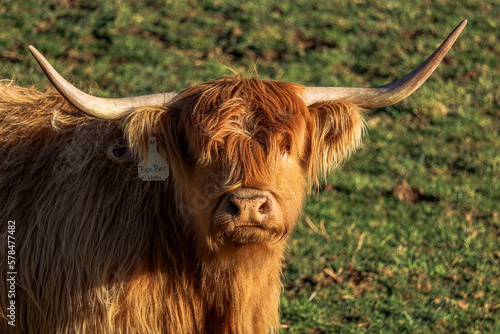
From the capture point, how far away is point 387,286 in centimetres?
502

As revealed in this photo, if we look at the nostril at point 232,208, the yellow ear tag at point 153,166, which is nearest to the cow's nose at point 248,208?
the nostril at point 232,208

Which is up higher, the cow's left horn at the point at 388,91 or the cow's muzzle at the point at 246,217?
the cow's left horn at the point at 388,91

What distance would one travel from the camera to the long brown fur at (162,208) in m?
3.35

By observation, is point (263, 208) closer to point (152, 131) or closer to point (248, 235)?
point (248, 235)

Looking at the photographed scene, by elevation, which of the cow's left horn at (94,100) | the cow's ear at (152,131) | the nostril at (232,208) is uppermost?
the cow's left horn at (94,100)

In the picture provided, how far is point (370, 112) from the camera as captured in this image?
24.7 feet

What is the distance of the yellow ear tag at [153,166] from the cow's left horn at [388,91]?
89 centimetres

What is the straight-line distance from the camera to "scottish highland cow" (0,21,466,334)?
331cm

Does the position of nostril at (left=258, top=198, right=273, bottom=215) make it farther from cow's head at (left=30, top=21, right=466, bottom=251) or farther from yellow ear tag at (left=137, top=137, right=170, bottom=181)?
yellow ear tag at (left=137, top=137, right=170, bottom=181)

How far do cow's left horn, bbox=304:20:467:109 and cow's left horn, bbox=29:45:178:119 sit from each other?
2.73 ft

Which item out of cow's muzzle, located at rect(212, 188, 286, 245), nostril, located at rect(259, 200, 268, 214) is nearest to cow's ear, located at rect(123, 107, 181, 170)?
cow's muzzle, located at rect(212, 188, 286, 245)

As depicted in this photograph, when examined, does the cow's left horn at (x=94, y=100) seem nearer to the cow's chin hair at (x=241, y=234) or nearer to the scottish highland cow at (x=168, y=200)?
the scottish highland cow at (x=168, y=200)

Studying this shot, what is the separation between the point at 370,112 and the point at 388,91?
401 centimetres

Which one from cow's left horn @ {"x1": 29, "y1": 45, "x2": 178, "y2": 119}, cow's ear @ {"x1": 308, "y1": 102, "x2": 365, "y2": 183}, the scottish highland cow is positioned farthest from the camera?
cow's ear @ {"x1": 308, "y1": 102, "x2": 365, "y2": 183}
